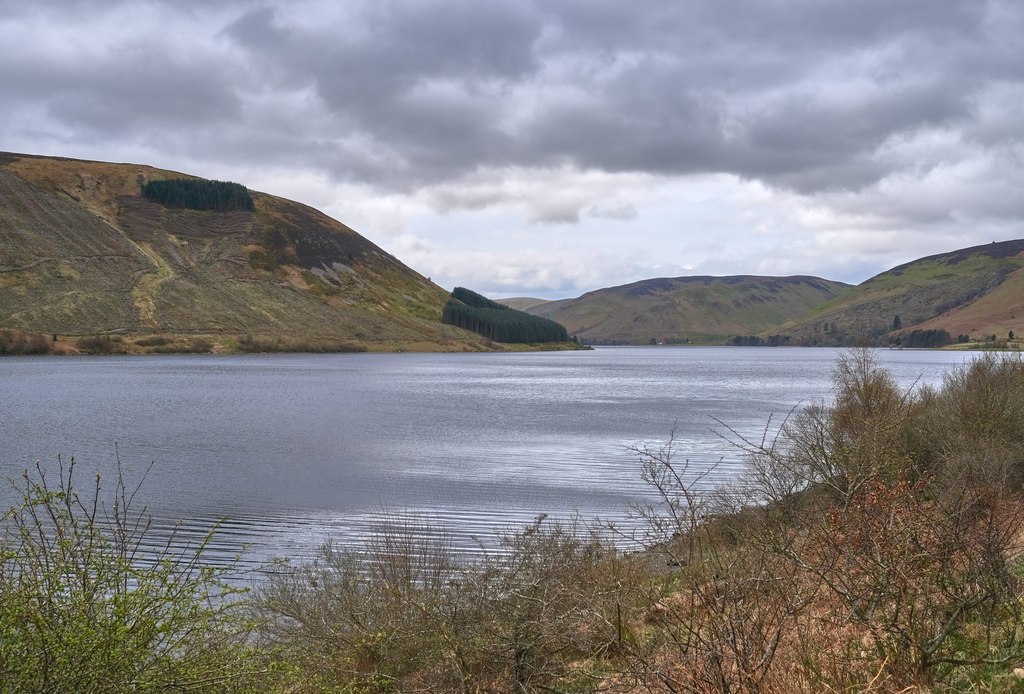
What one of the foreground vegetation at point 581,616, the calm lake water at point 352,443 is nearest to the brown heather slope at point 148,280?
the calm lake water at point 352,443

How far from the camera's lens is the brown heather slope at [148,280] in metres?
137

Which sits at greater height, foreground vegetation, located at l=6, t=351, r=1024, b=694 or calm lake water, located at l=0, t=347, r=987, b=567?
foreground vegetation, located at l=6, t=351, r=1024, b=694

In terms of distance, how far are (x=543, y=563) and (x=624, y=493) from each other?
17.4 meters

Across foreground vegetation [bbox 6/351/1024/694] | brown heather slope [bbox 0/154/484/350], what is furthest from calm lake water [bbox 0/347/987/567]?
brown heather slope [bbox 0/154/484/350]

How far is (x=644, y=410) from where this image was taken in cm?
5909

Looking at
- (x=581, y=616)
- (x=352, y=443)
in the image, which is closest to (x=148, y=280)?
(x=352, y=443)

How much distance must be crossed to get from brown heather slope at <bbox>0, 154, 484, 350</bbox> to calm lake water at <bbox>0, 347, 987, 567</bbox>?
190ft

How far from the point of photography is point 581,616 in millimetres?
9297

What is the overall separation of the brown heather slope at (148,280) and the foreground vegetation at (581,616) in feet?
440

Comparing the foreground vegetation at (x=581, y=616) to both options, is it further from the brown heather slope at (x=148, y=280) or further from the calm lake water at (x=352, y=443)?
the brown heather slope at (x=148, y=280)

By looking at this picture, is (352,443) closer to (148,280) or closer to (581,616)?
(581,616)

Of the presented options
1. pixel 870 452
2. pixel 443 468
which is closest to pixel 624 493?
pixel 443 468

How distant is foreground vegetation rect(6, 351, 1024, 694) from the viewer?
627 centimetres

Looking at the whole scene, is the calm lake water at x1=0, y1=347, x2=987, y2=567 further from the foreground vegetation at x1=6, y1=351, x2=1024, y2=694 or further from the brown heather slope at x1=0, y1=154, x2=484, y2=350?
the brown heather slope at x1=0, y1=154, x2=484, y2=350
